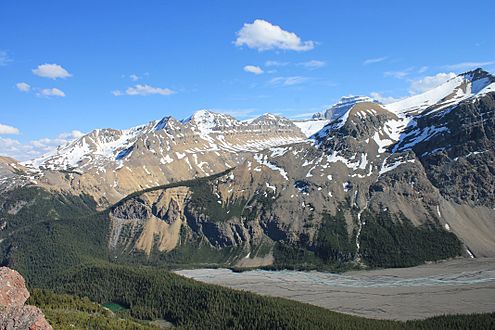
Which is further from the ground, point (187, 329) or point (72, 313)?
point (72, 313)

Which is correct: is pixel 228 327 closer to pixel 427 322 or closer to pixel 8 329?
pixel 427 322

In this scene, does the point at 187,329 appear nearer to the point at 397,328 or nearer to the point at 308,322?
the point at 308,322

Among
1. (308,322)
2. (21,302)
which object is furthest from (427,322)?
(21,302)

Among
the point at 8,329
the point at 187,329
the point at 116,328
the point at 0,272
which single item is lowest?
the point at 187,329

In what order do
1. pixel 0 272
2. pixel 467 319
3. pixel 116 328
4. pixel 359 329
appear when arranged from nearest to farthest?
pixel 0 272 → pixel 116 328 → pixel 359 329 → pixel 467 319

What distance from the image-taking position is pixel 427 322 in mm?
188875

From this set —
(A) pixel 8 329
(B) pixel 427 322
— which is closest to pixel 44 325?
(A) pixel 8 329

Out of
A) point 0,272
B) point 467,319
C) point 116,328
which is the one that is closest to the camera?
point 0,272

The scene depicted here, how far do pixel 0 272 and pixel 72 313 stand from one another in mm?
81642

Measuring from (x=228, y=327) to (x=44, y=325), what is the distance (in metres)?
149

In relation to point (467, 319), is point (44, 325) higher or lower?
higher

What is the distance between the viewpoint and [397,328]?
17988 cm

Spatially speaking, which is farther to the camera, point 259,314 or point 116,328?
point 259,314

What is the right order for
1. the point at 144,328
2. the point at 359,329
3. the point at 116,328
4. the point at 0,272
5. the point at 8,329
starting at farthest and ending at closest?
the point at 359,329
the point at 144,328
the point at 116,328
the point at 0,272
the point at 8,329
